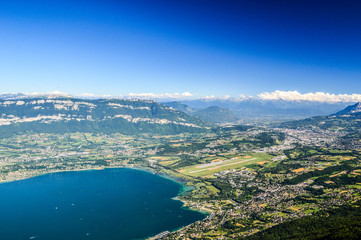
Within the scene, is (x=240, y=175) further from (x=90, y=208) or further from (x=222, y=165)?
(x=90, y=208)

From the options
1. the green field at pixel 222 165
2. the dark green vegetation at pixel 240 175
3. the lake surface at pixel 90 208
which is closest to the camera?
the lake surface at pixel 90 208

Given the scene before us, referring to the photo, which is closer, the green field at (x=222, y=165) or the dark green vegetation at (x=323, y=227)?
the dark green vegetation at (x=323, y=227)

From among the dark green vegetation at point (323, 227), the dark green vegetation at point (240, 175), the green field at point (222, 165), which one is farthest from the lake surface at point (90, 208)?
the dark green vegetation at point (323, 227)

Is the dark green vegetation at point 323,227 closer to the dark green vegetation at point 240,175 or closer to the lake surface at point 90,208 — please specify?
the dark green vegetation at point 240,175

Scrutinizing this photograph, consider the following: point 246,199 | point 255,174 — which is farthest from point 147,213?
point 255,174

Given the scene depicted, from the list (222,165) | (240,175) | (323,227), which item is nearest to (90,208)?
(240,175)

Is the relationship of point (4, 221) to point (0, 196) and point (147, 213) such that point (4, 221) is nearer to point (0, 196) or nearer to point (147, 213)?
point (0, 196)
